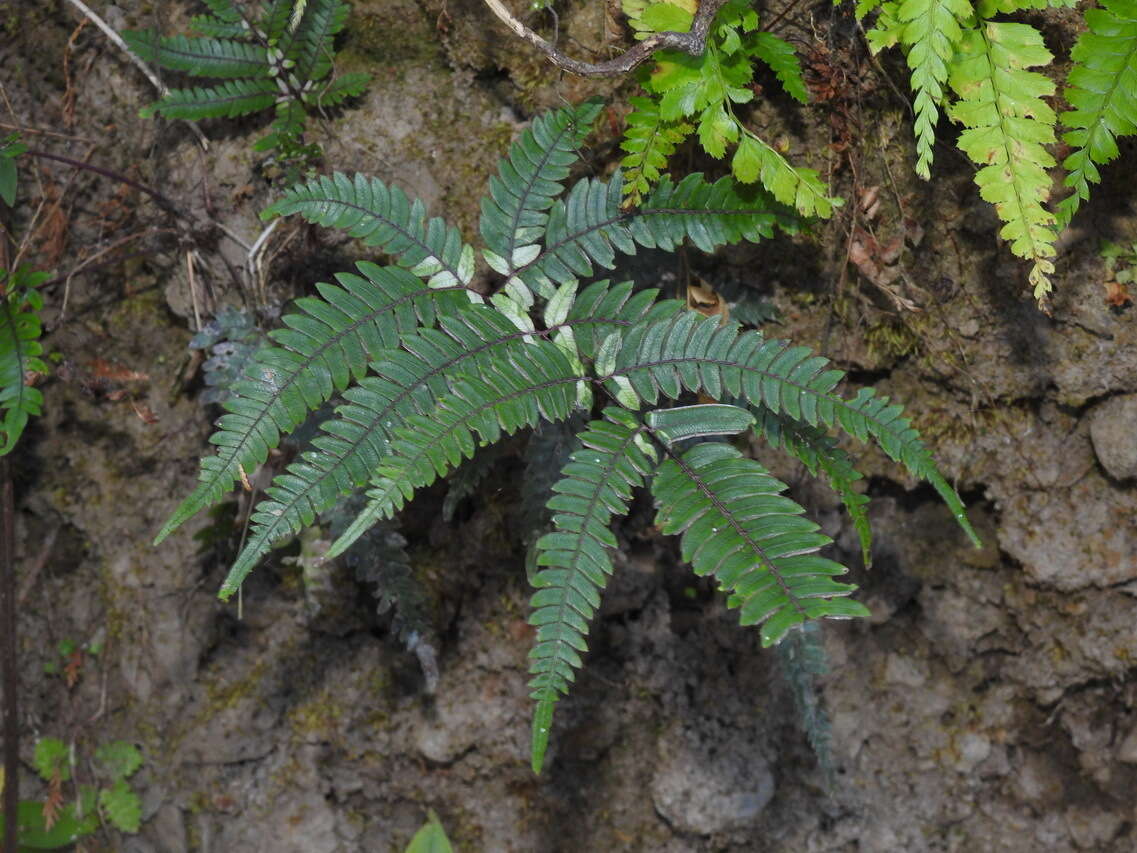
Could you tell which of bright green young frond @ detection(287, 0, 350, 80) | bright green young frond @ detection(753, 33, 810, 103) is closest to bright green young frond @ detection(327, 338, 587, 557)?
bright green young frond @ detection(753, 33, 810, 103)

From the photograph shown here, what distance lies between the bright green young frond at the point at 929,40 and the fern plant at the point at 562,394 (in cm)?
41

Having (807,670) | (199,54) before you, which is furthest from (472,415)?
(199,54)

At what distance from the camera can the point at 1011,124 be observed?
2068 mm

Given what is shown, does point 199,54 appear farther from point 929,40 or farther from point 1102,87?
point 1102,87

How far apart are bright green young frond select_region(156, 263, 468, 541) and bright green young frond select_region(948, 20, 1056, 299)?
1301mm

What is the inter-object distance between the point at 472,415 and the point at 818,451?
85 cm

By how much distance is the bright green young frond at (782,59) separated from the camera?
7.43 feet

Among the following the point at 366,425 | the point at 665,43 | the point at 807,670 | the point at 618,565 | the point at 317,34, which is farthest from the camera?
the point at 618,565

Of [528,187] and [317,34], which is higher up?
[317,34]

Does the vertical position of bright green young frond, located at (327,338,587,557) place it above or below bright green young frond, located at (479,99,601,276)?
below

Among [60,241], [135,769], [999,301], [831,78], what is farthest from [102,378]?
[999,301]

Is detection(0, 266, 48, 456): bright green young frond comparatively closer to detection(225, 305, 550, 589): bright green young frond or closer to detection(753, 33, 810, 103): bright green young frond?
detection(225, 305, 550, 589): bright green young frond

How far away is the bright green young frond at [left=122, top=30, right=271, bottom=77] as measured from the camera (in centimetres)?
268

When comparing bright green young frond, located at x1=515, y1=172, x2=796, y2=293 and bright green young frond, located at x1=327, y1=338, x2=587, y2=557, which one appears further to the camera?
bright green young frond, located at x1=515, y1=172, x2=796, y2=293
